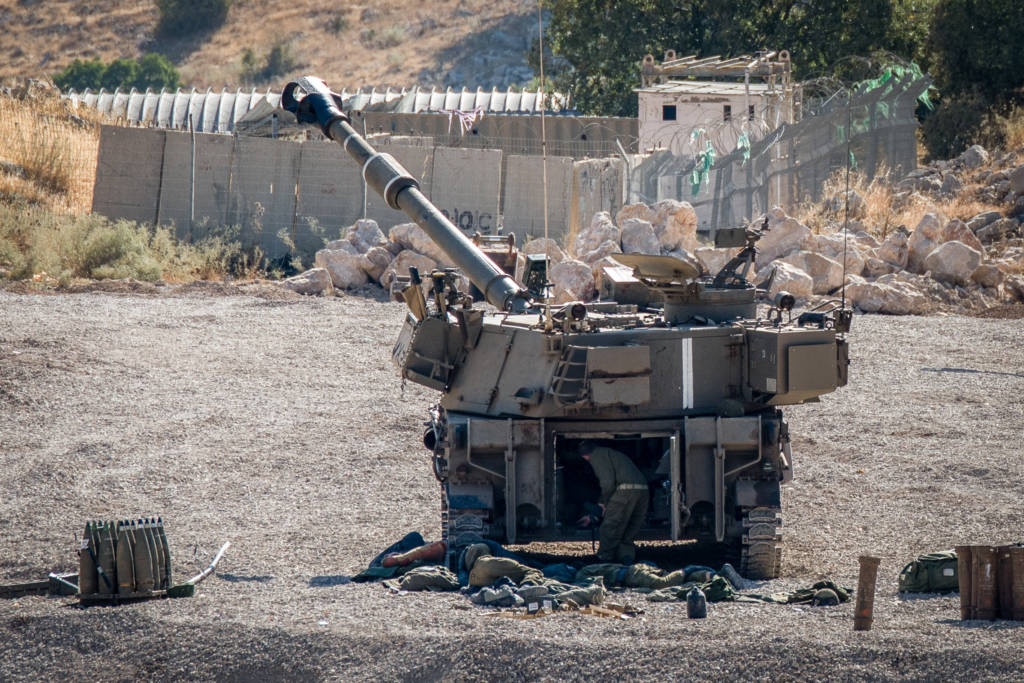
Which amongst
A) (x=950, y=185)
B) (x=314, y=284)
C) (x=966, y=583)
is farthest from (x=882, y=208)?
(x=966, y=583)

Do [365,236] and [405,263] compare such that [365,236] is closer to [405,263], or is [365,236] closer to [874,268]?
[405,263]

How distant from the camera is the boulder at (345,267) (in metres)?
21.8

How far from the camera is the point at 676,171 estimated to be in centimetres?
2355

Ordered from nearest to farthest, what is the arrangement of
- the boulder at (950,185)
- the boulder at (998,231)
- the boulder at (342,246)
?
the boulder at (342,246) < the boulder at (998,231) < the boulder at (950,185)

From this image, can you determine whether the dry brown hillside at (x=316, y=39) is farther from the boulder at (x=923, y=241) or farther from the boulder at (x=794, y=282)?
the boulder at (x=794, y=282)

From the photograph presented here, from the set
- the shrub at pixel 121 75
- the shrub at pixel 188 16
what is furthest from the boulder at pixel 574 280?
the shrub at pixel 188 16

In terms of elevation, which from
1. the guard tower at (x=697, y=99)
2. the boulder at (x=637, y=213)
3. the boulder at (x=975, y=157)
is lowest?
the boulder at (x=637, y=213)

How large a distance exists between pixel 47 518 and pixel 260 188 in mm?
14542

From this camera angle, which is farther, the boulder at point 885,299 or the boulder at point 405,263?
the boulder at point 405,263

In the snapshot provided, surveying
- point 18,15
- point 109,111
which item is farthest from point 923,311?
point 18,15

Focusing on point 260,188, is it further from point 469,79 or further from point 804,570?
point 469,79

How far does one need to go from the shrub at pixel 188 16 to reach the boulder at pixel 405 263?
5412cm

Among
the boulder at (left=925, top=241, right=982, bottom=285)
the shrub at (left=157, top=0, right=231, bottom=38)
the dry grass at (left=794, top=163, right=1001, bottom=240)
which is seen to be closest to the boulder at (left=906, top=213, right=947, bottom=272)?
the boulder at (left=925, top=241, right=982, bottom=285)

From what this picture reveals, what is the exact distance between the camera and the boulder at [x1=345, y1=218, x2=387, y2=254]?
73.5 feet
